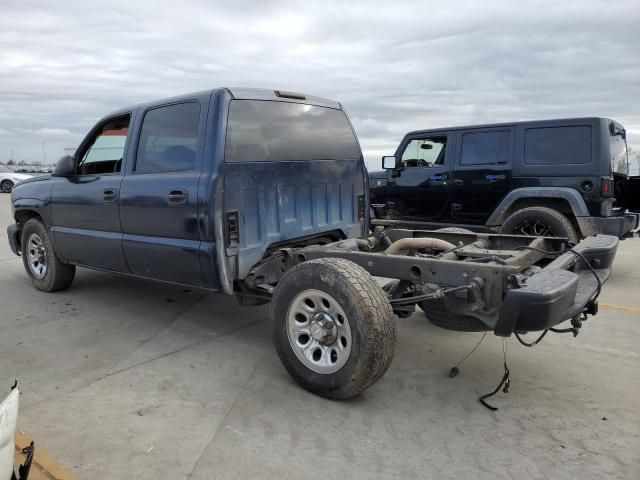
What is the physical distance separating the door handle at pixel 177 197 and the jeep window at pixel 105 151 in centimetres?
118

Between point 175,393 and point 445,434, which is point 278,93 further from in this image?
point 445,434

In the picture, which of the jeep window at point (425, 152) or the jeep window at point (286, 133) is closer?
the jeep window at point (286, 133)

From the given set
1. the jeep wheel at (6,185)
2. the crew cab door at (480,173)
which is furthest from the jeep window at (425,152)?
the jeep wheel at (6,185)

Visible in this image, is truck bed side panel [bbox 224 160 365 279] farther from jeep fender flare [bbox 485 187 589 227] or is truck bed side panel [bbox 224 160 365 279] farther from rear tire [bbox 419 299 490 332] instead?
jeep fender flare [bbox 485 187 589 227]

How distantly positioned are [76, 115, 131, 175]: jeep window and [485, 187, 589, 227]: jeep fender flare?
17.1 feet

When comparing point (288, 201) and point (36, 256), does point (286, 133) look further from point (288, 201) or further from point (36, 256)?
point (36, 256)

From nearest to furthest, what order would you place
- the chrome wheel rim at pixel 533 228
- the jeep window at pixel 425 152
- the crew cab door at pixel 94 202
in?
the crew cab door at pixel 94 202, the chrome wheel rim at pixel 533 228, the jeep window at pixel 425 152

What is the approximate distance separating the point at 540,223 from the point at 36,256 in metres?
6.48

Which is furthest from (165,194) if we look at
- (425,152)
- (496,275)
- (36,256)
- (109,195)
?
(425,152)

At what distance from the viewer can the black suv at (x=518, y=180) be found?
699 cm

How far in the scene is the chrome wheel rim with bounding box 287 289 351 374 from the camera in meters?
3.38

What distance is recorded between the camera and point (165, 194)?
13.8ft

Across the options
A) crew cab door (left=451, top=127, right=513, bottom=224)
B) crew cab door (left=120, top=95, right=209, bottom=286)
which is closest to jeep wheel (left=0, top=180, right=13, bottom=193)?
crew cab door (left=451, top=127, right=513, bottom=224)

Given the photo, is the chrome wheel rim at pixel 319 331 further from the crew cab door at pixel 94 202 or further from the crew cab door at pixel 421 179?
the crew cab door at pixel 421 179
